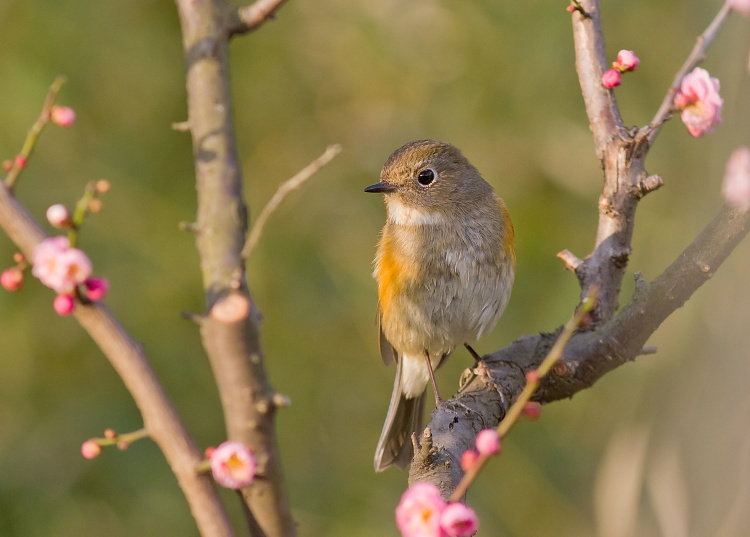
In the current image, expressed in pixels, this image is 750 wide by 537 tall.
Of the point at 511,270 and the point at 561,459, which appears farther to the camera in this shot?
the point at 561,459

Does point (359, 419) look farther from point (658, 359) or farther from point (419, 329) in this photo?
point (658, 359)

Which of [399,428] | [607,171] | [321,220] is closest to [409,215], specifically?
[321,220]

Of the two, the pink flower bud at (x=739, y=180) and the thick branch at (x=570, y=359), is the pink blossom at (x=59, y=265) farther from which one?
the pink flower bud at (x=739, y=180)

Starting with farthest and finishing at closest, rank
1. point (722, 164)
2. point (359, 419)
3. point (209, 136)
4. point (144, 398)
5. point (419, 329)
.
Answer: point (359, 419)
point (419, 329)
point (722, 164)
point (209, 136)
point (144, 398)

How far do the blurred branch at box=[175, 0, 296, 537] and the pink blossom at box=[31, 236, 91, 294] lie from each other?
21cm

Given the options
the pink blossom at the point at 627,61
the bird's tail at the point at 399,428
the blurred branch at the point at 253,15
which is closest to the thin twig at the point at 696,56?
the pink blossom at the point at 627,61

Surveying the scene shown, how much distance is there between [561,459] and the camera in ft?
22.0

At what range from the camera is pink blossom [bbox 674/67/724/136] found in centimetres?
269

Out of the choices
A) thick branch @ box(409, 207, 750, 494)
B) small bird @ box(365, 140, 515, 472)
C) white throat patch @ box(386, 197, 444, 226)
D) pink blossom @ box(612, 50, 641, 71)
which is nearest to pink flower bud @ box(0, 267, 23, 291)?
thick branch @ box(409, 207, 750, 494)

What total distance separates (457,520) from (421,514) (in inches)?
3.6

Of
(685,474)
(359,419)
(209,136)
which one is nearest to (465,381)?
(685,474)

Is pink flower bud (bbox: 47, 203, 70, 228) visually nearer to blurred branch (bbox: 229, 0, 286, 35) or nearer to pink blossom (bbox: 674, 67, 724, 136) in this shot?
blurred branch (bbox: 229, 0, 286, 35)

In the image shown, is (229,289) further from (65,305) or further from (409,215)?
(409,215)

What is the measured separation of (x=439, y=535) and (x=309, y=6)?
539 centimetres
